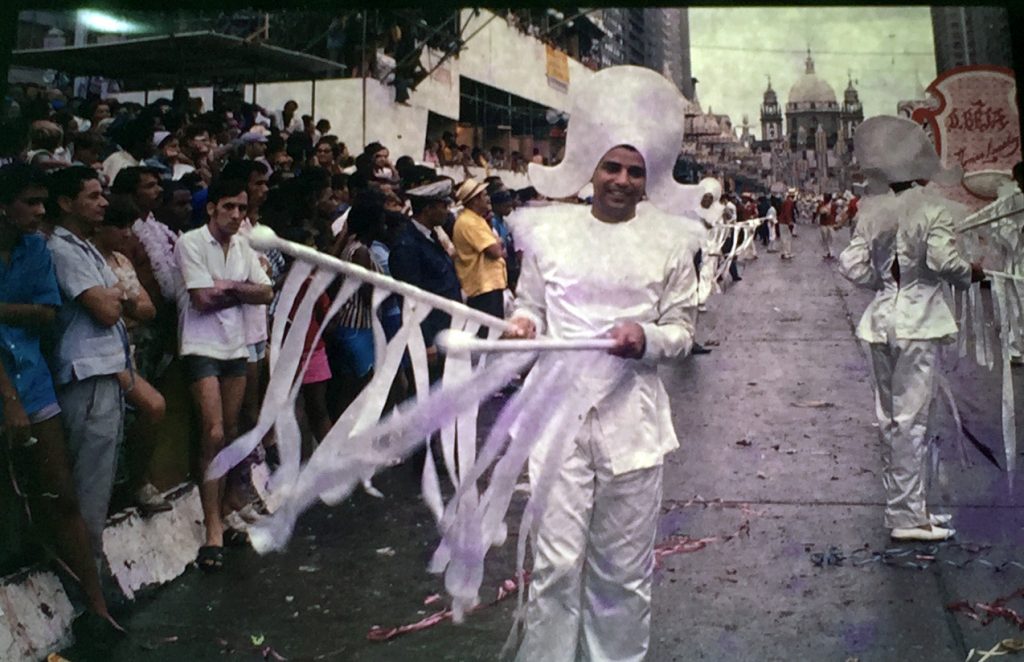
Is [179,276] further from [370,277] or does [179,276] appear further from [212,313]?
[370,277]

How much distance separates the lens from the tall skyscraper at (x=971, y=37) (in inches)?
154

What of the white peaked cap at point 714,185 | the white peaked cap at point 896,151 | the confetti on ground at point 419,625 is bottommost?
the confetti on ground at point 419,625

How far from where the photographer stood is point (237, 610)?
3.47 m

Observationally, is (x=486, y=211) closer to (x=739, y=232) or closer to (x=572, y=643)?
(x=572, y=643)

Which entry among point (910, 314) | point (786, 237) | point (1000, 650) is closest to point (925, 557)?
point (1000, 650)

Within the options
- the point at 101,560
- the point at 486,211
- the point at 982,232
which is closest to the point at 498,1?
the point at 486,211

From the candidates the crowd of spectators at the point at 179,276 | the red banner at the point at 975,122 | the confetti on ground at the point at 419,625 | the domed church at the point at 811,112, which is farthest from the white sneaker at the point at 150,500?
the red banner at the point at 975,122

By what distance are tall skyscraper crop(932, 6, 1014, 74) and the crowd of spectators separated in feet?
6.16

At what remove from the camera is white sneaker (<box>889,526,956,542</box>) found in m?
3.81

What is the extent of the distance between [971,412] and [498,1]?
9.88ft

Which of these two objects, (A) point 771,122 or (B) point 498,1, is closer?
(B) point 498,1

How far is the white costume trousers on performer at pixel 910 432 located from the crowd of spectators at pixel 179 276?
1.74m

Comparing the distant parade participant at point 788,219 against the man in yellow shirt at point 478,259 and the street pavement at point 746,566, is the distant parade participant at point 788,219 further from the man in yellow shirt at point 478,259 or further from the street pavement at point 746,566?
the man in yellow shirt at point 478,259

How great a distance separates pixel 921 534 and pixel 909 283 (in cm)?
103
